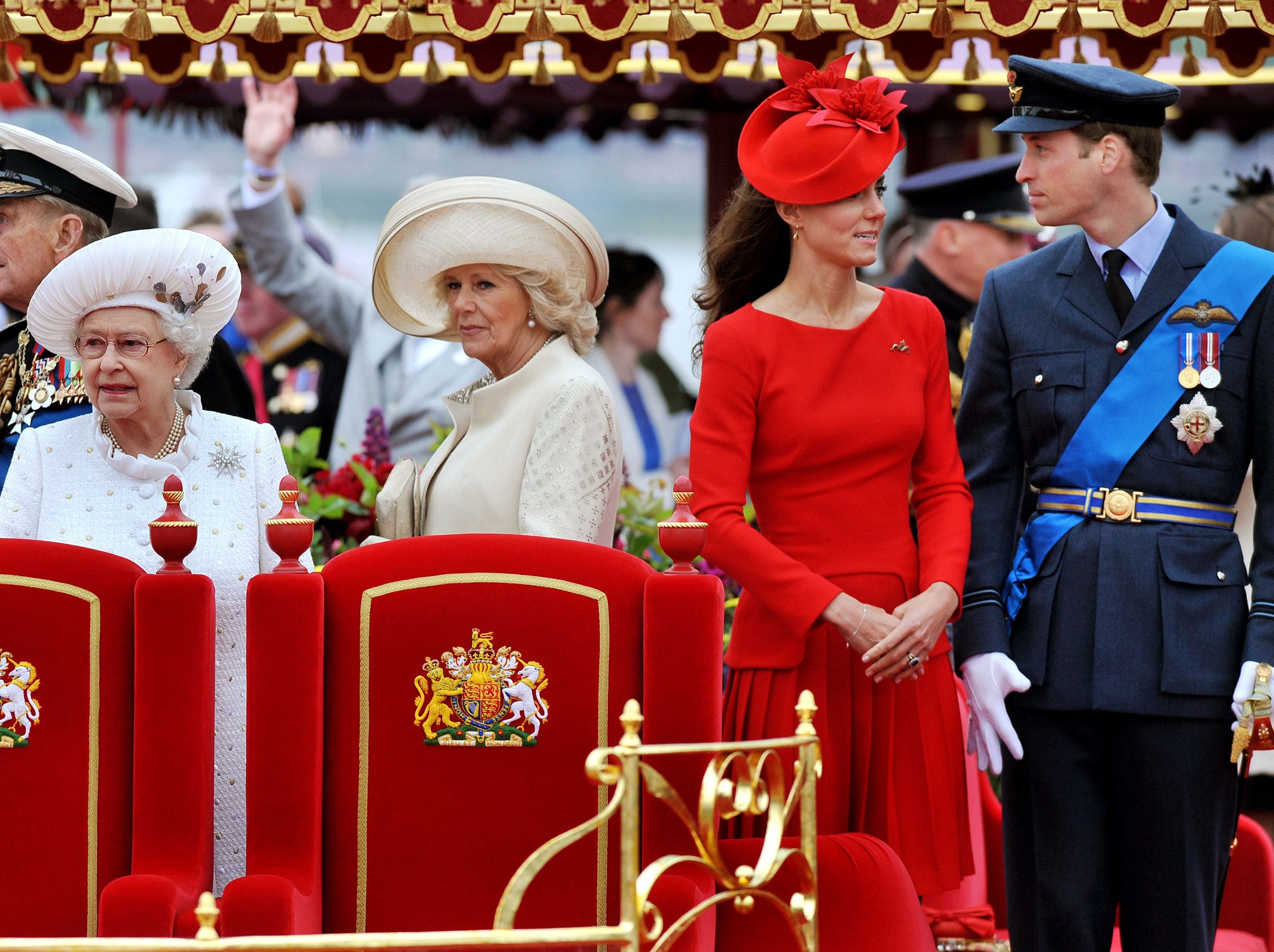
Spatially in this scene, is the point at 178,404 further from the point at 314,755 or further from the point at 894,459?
the point at 894,459

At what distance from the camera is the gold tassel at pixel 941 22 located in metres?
2.90

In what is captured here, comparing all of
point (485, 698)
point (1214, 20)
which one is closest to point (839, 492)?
point (485, 698)

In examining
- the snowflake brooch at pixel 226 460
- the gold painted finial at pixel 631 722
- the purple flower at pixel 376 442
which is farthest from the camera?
the purple flower at pixel 376 442

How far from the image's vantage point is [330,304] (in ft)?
17.9

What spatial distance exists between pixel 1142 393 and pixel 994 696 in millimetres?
517

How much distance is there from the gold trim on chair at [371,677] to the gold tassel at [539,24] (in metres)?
1.21

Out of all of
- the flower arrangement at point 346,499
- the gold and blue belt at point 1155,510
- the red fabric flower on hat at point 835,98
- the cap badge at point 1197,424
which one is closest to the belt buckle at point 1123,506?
the gold and blue belt at point 1155,510

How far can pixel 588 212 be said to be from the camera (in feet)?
18.1

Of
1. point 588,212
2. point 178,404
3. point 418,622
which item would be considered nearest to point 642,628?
point 418,622

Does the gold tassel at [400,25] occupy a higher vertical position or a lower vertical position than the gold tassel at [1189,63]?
lower

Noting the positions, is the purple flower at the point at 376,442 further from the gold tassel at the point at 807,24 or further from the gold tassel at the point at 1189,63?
the gold tassel at the point at 1189,63

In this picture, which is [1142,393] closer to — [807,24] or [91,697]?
[807,24]

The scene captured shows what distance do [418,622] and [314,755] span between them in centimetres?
→ 24

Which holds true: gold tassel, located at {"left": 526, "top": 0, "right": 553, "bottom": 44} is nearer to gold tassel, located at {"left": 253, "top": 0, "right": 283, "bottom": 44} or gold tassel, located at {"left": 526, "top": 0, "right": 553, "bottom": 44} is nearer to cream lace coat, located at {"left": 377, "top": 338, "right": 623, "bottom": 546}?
gold tassel, located at {"left": 253, "top": 0, "right": 283, "bottom": 44}
